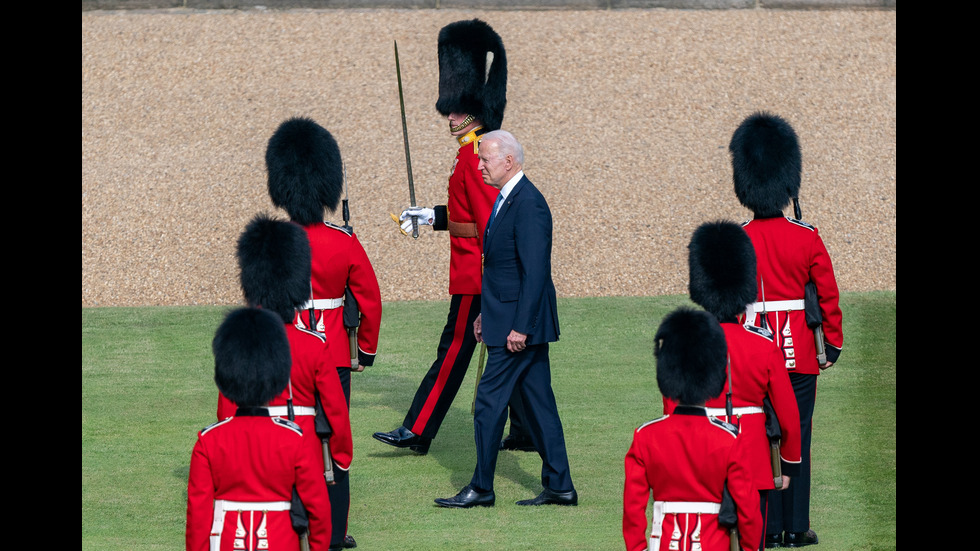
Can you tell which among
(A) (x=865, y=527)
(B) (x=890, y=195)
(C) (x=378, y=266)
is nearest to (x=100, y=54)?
(C) (x=378, y=266)

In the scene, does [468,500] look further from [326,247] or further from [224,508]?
[224,508]

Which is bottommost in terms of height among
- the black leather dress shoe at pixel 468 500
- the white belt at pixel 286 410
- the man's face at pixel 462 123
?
the black leather dress shoe at pixel 468 500

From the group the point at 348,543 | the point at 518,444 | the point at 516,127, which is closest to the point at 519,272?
the point at 348,543

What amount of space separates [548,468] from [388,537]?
2.59 feet

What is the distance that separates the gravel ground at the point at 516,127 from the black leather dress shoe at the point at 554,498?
556cm

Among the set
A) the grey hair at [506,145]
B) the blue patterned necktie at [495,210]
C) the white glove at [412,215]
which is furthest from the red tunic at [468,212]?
the grey hair at [506,145]

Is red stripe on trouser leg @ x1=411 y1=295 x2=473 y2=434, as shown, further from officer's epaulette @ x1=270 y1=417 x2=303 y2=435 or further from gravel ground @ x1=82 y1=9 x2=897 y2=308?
gravel ground @ x1=82 y1=9 x2=897 y2=308

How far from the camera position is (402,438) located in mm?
6680

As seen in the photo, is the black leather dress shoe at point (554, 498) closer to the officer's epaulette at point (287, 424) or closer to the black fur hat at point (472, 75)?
the black fur hat at point (472, 75)

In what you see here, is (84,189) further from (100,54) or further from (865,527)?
(865,527)

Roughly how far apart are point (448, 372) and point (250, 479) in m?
2.84

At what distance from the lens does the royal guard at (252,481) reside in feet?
12.6

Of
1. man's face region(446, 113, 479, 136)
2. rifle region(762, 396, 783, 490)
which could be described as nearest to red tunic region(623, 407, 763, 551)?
rifle region(762, 396, 783, 490)

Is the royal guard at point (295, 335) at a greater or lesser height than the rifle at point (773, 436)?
greater
